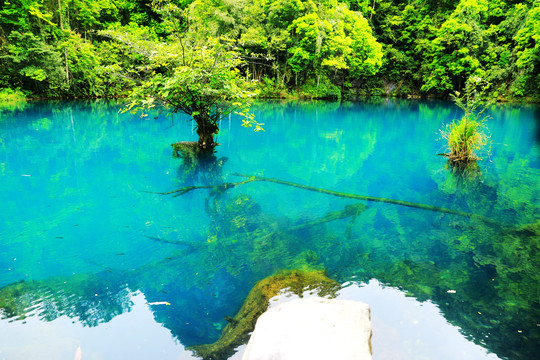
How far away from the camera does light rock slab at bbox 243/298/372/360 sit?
6.32 feet

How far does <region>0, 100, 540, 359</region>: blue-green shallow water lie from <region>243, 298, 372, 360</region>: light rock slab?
1.34ft

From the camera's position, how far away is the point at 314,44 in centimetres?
2938

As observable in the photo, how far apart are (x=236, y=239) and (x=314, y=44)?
28.8m

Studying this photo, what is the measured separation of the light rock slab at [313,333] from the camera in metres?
1.93

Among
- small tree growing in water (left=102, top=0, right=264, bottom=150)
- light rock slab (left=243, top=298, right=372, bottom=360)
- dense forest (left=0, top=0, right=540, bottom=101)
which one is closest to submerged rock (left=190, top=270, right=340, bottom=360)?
light rock slab (left=243, top=298, right=372, bottom=360)

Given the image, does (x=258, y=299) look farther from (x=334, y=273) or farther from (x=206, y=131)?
(x=206, y=131)

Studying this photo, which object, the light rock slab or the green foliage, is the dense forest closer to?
the green foliage

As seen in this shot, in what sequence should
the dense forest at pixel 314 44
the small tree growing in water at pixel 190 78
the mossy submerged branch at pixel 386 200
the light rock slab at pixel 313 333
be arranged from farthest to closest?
the dense forest at pixel 314 44 → the small tree growing in water at pixel 190 78 → the mossy submerged branch at pixel 386 200 → the light rock slab at pixel 313 333

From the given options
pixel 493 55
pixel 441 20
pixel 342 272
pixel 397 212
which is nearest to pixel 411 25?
pixel 441 20

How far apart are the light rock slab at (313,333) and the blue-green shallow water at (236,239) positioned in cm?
41

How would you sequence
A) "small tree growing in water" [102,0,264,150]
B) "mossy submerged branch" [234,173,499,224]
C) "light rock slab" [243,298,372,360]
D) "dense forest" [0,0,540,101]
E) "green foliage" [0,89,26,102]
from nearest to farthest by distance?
"light rock slab" [243,298,372,360] < "mossy submerged branch" [234,173,499,224] < "small tree growing in water" [102,0,264,150] < "green foliage" [0,89,26,102] < "dense forest" [0,0,540,101]

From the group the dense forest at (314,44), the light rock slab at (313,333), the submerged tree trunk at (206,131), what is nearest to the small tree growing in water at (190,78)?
the submerged tree trunk at (206,131)

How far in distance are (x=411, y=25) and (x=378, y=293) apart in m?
40.2

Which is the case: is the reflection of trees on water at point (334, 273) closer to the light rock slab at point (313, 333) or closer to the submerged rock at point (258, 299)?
the submerged rock at point (258, 299)
